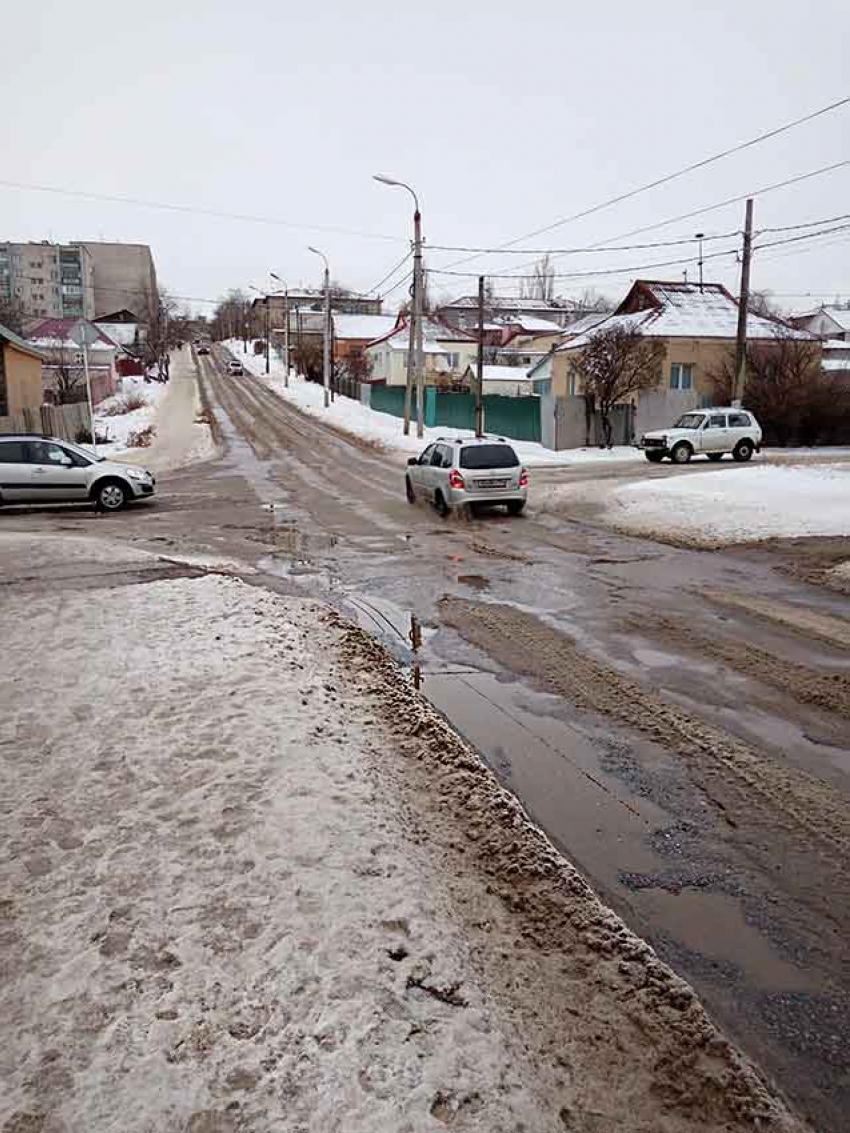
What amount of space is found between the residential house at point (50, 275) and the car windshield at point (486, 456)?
124366 millimetres

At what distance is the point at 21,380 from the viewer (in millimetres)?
32312

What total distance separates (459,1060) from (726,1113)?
84cm

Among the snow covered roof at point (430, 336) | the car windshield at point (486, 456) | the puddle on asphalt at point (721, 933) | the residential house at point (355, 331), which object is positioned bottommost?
the puddle on asphalt at point (721, 933)

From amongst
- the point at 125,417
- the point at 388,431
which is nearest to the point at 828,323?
the point at 388,431

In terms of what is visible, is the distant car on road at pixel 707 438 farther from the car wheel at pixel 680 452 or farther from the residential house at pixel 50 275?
Answer: the residential house at pixel 50 275

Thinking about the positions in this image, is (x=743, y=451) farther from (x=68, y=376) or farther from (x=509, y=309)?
(x=509, y=309)

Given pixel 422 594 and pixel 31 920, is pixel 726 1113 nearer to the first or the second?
pixel 31 920

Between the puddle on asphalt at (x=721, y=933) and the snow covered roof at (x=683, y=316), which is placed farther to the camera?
the snow covered roof at (x=683, y=316)

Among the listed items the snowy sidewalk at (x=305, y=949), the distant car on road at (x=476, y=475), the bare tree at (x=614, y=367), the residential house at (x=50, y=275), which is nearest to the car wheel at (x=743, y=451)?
the bare tree at (x=614, y=367)

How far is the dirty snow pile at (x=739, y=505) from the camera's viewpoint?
1388 centimetres

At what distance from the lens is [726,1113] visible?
8.50ft

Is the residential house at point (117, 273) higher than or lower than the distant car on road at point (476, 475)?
higher

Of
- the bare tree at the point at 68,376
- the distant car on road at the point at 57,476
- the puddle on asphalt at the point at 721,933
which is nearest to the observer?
the puddle on asphalt at the point at 721,933

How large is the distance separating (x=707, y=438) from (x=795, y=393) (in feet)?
27.8
